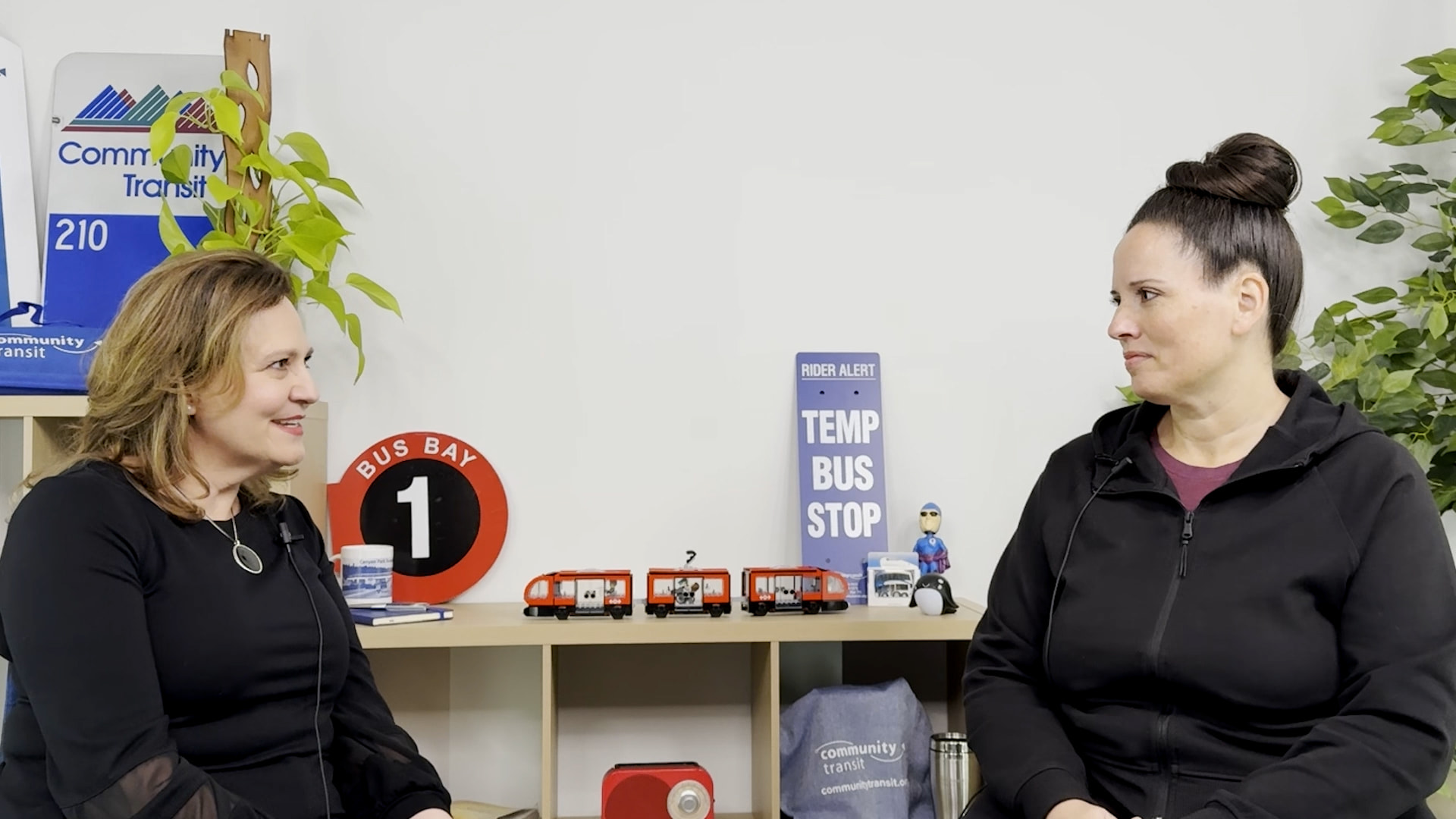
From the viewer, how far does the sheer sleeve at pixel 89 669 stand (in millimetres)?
1304

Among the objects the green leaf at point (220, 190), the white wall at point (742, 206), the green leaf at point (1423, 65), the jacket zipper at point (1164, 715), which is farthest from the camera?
the white wall at point (742, 206)

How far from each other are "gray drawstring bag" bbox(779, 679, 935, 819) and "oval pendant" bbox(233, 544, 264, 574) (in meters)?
1.07

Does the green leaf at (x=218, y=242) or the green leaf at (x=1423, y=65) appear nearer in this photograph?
the green leaf at (x=218, y=242)

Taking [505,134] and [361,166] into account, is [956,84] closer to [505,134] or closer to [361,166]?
[505,134]

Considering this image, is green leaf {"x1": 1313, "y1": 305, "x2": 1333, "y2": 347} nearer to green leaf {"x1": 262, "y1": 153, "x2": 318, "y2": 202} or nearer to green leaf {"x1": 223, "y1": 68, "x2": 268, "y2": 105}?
green leaf {"x1": 262, "y1": 153, "x2": 318, "y2": 202}

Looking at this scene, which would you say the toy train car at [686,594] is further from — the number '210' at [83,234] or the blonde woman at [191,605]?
the number '210' at [83,234]

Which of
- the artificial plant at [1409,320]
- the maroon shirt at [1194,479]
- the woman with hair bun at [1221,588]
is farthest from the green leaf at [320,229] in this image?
the artificial plant at [1409,320]

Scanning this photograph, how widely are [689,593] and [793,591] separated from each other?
192 mm

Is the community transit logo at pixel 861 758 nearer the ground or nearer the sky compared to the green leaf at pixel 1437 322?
nearer the ground

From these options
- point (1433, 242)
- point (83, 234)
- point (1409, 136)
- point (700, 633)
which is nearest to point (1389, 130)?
point (1409, 136)

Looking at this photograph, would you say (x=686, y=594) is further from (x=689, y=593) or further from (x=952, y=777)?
(x=952, y=777)

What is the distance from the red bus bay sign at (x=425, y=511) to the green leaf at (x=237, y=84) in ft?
2.28

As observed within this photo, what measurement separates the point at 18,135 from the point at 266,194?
1.81 feet

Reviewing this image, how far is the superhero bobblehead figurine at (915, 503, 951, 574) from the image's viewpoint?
96.0 inches
